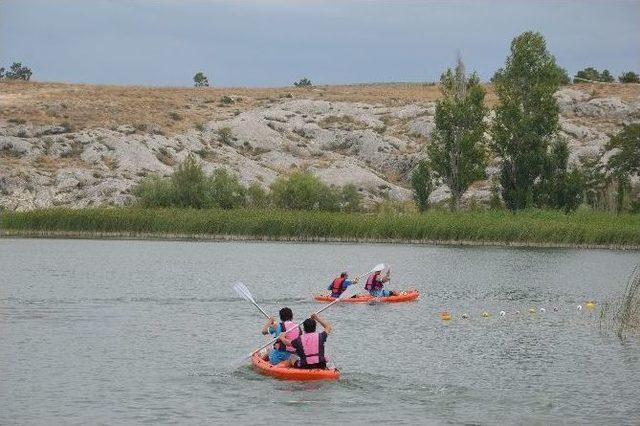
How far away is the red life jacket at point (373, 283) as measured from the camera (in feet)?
143

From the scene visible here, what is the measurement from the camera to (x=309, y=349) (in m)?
26.9

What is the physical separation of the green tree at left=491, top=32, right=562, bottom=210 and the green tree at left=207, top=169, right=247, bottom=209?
64.4 ft

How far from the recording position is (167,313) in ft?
133

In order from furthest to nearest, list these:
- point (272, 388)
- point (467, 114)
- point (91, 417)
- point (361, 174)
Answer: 1. point (361, 174)
2. point (467, 114)
3. point (272, 388)
4. point (91, 417)

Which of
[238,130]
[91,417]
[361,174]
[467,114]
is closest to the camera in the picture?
[91,417]

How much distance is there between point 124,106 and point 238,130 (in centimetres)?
1339

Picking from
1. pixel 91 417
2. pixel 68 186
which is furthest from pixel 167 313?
pixel 68 186

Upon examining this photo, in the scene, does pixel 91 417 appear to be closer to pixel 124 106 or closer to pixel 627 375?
pixel 627 375

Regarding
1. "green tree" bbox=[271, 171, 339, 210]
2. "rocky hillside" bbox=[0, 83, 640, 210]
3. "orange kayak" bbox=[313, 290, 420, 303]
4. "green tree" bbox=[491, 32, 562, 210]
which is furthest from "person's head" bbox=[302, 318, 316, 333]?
"rocky hillside" bbox=[0, 83, 640, 210]

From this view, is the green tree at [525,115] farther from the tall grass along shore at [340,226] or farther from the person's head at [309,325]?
the person's head at [309,325]

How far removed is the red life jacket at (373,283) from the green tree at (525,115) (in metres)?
41.2

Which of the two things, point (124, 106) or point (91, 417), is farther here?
point (124, 106)

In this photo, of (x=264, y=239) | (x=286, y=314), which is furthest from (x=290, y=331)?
(x=264, y=239)

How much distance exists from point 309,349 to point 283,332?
2.98 ft
